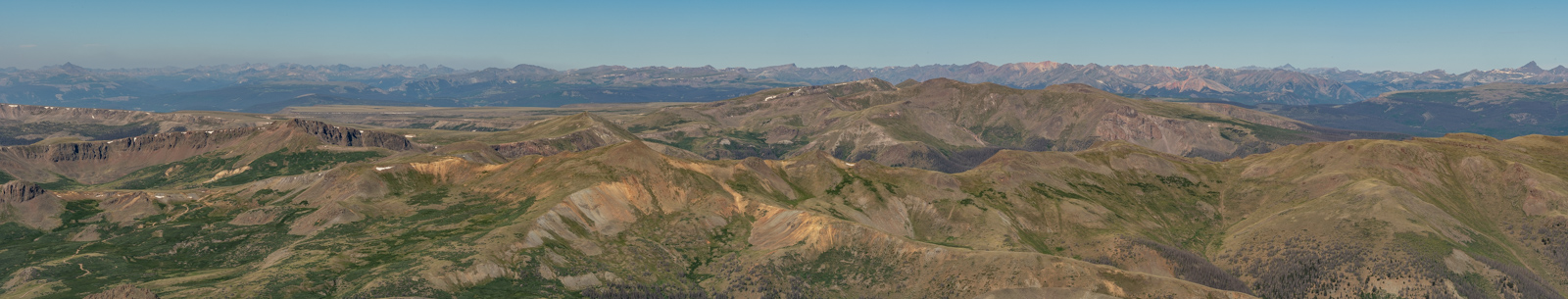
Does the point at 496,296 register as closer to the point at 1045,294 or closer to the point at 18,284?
the point at 18,284

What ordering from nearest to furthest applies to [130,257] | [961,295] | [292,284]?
[292,284]
[961,295]
[130,257]

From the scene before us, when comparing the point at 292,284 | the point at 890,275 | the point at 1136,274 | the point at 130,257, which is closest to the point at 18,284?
the point at 130,257

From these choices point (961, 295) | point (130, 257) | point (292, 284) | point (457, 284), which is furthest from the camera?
point (130, 257)

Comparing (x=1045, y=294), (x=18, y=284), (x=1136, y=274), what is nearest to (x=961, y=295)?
(x=1045, y=294)

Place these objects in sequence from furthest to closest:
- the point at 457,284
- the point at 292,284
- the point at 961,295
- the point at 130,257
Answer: the point at 130,257 < the point at 961,295 < the point at 457,284 < the point at 292,284

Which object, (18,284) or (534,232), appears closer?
(18,284)

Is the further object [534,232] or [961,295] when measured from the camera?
[534,232]

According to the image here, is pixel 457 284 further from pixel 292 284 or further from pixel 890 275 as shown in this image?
pixel 890 275

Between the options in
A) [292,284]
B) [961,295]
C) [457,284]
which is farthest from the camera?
[961,295]
